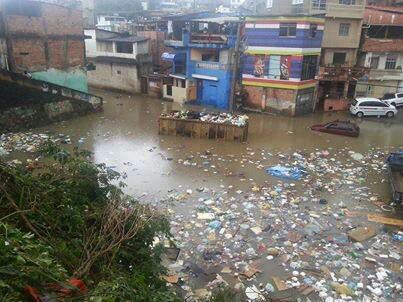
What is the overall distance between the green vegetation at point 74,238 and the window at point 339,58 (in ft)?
71.0

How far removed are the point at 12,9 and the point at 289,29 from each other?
15069 millimetres

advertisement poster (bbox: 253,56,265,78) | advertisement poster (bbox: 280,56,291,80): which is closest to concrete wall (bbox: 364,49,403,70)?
advertisement poster (bbox: 280,56,291,80)

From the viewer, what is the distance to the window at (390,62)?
24.2m

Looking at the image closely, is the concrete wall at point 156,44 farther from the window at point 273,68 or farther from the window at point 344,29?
the window at point 344,29

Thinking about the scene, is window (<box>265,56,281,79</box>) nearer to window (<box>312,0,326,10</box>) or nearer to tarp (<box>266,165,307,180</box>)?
window (<box>312,0,326,10</box>)

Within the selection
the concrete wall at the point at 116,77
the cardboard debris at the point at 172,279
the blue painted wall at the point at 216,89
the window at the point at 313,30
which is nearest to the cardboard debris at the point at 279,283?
the cardboard debris at the point at 172,279

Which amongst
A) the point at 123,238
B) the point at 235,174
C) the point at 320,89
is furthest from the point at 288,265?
the point at 320,89

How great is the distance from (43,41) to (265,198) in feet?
52.8

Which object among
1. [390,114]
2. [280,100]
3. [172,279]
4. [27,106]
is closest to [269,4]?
[280,100]

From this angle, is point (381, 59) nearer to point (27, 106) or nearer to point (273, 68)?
point (273, 68)

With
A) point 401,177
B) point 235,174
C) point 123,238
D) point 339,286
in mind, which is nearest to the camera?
point 123,238

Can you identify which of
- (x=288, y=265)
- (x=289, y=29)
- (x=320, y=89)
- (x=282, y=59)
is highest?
(x=289, y=29)

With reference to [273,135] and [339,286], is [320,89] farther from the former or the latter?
[339,286]

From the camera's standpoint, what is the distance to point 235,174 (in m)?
13.2
